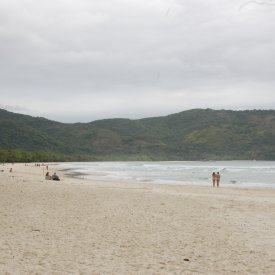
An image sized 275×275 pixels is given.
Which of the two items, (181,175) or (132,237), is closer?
(132,237)

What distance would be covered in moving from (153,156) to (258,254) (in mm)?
175431

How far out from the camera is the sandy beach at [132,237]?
8367mm

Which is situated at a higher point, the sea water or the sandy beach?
the sandy beach

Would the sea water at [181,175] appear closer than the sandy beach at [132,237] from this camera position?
No

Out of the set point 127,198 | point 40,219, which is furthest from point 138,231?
point 127,198

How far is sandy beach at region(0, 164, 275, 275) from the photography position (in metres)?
8.37

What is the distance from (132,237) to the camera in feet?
36.3

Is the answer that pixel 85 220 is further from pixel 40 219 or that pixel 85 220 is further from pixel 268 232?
pixel 268 232

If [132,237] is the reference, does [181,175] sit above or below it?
below

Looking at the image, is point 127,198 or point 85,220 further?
point 127,198

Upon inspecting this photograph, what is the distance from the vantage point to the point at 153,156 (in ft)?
607

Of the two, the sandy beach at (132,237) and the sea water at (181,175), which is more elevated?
the sandy beach at (132,237)

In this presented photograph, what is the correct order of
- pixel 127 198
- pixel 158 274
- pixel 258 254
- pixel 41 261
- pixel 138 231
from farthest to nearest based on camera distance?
pixel 127 198, pixel 138 231, pixel 258 254, pixel 41 261, pixel 158 274

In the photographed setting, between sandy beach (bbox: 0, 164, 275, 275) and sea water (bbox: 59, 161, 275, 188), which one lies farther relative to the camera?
sea water (bbox: 59, 161, 275, 188)
